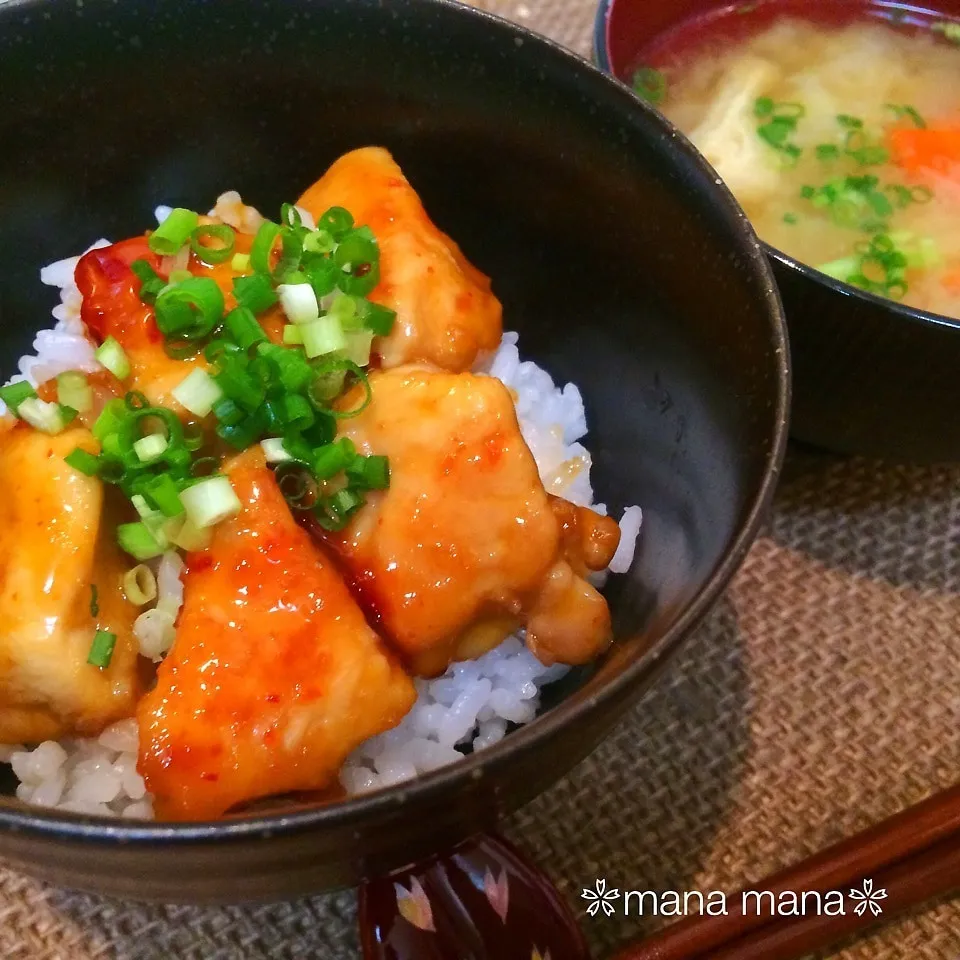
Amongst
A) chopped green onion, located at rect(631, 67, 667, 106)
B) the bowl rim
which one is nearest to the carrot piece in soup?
chopped green onion, located at rect(631, 67, 667, 106)

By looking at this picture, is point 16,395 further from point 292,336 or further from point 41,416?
point 292,336

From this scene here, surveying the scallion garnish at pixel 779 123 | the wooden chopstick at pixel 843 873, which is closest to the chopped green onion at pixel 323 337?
the wooden chopstick at pixel 843 873

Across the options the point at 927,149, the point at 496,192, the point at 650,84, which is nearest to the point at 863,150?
the point at 927,149

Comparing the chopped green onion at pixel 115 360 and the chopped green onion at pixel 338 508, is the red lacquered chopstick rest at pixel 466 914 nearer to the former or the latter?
the chopped green onion at pixel 338 508

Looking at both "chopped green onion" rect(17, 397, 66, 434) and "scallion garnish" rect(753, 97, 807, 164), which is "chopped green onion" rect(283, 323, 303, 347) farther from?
"scallion garnish" rect(753, 97, 807, 164)

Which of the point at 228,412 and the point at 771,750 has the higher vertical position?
the point at 228,412

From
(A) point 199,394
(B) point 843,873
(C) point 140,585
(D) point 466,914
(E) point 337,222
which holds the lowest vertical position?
(D) point 466,914

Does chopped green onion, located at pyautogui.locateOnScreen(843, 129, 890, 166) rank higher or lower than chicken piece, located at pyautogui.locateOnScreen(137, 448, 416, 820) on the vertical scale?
higher

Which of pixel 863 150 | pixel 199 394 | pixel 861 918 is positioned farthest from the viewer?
pixel 863 150
